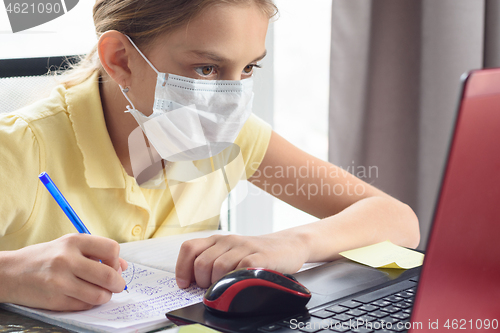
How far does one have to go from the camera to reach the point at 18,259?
1.82ft

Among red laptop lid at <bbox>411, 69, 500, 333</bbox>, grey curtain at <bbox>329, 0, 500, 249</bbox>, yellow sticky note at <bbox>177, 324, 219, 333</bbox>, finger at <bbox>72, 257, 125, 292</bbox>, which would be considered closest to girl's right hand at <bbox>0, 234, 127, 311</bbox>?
finger at <bbox>72, 257, 125, 292</bbox>

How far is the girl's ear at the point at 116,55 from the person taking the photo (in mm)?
818

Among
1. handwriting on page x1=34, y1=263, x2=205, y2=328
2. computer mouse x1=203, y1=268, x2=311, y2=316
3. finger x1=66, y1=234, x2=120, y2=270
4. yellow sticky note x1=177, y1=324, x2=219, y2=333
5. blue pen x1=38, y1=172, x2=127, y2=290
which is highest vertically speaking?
blue pen x1=38, y1=172, x2=127, y2=290

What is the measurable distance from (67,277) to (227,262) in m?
0.18

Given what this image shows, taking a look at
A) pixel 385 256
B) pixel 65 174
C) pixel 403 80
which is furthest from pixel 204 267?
pixel 403 80

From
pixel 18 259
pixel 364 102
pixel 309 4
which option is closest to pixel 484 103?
pixel 18 259

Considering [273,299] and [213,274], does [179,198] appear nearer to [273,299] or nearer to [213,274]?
[213,274]

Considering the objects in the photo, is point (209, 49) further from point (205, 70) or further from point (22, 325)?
point (22, 325)

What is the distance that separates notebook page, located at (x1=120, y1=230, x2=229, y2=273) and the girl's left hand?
0.22ft

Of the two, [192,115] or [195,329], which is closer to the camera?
[195,329]

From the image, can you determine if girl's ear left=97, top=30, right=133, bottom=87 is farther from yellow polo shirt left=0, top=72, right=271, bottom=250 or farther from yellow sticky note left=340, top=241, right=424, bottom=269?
yellow sticky note left=340, top=241, right=424, bottom=269

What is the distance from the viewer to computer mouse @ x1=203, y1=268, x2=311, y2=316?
472 millimetres

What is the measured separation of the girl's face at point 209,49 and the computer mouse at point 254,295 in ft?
1.34

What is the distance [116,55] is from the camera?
A: 831 mm
